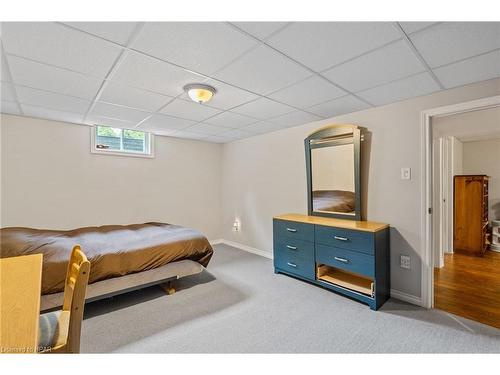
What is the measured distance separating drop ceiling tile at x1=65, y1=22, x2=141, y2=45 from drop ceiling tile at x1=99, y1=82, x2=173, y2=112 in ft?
2.50

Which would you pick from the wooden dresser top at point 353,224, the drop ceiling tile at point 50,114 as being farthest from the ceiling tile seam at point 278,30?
the drop ceiling tile at point 50,114

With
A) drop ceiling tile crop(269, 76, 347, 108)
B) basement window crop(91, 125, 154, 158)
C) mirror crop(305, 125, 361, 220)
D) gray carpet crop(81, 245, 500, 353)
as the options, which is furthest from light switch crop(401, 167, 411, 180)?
basement window crop(91, 125, 154, 158)

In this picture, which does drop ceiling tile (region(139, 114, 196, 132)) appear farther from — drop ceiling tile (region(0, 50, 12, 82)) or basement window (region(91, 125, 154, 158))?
drop ceiling tile (region(0, 50, 12, 82))

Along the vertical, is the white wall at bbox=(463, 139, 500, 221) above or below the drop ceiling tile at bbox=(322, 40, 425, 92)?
below

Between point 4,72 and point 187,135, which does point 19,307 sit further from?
point 187,135

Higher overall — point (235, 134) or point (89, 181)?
point (235, 134)

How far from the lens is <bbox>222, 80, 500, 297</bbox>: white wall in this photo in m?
2.42

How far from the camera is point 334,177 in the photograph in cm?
313

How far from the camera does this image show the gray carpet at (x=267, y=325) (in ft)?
5.87

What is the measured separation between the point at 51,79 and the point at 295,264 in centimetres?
318

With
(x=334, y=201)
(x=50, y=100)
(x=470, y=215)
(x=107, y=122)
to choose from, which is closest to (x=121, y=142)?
(x=107, y=122)

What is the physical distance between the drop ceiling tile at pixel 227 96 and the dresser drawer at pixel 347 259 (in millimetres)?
1904

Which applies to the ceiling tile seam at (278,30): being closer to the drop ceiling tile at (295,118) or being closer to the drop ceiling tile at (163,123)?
the drop ceiling tile at (295,118)
